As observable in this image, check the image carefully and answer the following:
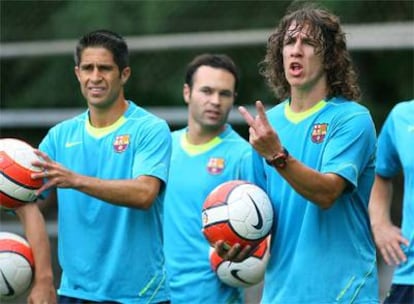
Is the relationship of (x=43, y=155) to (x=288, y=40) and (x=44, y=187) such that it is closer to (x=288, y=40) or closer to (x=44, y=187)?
(x=44, y=187)

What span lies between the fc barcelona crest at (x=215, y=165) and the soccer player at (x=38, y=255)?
1767 millimetres


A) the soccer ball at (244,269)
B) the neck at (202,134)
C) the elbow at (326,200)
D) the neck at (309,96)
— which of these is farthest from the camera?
the neck at (202,134)

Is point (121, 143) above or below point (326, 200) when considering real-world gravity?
above

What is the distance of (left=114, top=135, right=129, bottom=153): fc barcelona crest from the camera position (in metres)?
7.21

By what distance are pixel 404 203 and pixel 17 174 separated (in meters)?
2.10

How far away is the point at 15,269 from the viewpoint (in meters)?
6.97

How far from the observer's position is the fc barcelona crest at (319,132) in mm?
6363

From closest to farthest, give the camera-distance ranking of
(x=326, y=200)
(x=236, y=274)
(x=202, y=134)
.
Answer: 1. (x=326, y=200)
2. (x=236, y=274)
3. (x=202, y=134)

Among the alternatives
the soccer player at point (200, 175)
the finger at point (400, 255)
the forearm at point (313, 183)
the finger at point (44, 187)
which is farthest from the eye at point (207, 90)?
the forearm at point (313, 183)

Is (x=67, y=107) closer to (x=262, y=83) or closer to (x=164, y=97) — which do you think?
(x=164, y=97)

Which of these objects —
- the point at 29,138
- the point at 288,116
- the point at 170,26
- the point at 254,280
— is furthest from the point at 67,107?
the point at 288,116

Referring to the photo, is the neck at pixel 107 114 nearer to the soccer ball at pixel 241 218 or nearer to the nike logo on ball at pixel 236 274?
the soccer ball at pixel 241 218

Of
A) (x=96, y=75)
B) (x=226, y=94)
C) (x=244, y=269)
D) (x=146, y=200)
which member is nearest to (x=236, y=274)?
(x=244, y=269)

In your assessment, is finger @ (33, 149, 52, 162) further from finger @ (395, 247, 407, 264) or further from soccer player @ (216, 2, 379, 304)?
finger @ (395, 247, 407, 264)
